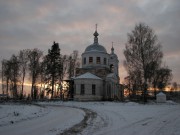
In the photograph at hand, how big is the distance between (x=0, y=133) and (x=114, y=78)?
136 ft

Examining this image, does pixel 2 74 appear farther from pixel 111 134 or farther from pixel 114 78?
pixel 111 134

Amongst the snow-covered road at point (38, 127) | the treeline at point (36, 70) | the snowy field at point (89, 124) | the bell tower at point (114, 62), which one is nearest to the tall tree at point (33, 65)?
the treeline at point (36, 70)

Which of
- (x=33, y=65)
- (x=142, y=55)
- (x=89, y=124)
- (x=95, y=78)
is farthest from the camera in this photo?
(x=33, y=65)

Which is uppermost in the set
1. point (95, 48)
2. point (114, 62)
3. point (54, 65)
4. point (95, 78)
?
point (95, 48)

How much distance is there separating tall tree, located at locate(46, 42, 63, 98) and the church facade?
4325mm

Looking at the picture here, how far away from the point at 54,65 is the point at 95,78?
10.9 m

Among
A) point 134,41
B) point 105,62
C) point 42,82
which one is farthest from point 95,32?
point 134,41

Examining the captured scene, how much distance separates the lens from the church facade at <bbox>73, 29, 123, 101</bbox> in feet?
145

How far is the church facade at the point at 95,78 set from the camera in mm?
44062

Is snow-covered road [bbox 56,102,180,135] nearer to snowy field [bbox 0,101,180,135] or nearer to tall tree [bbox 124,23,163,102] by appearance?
snowy field [bbox 0,101,180,135]

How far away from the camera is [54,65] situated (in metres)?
51.0

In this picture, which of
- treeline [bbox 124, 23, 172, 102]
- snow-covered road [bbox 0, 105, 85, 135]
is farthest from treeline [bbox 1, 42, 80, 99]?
snow-covered road [bbox 0, 105, 85, 135]

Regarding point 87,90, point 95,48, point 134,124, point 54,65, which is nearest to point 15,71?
point 54,65

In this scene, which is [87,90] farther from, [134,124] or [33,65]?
[134,124]
